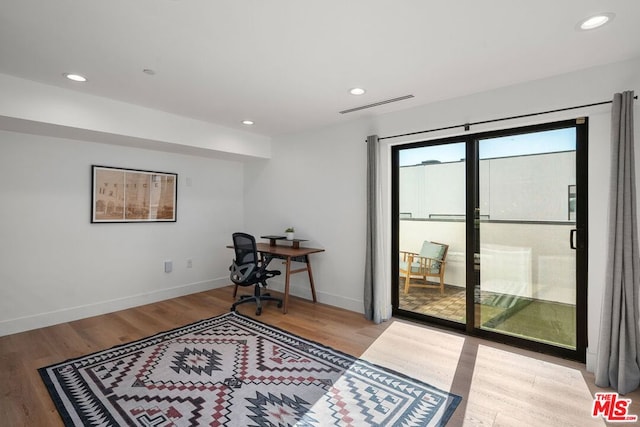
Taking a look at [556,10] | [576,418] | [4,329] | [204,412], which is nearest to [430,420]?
[576,418]

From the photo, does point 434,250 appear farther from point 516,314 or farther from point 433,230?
point 516,314

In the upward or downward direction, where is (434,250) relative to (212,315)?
upward

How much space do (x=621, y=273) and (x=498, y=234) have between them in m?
0.97

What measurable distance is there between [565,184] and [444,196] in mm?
1065

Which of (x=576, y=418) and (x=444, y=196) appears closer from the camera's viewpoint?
(x=576, y=418)

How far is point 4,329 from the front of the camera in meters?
3.26

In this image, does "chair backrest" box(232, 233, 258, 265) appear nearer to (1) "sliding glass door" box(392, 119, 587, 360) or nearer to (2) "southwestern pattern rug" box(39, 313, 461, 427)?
(2) "southwestern pattern rug" box(39, 313, 461, 427)

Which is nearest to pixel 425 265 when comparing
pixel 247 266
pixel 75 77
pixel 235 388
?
pixel 247 266

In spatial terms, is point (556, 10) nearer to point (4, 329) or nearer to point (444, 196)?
point (444, 196)

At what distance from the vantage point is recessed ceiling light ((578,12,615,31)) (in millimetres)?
1894

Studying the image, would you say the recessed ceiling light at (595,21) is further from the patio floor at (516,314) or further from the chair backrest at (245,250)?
the chair backrest at (245,250)

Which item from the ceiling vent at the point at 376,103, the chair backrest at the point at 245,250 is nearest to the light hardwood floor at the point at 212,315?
the chair backrest at the point at 245,250
